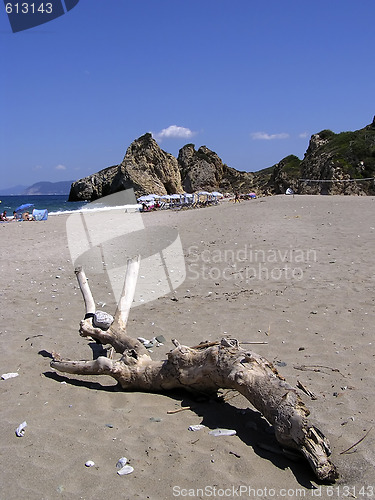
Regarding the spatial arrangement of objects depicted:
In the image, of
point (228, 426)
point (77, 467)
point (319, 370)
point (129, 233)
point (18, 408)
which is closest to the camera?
point (77, 467)

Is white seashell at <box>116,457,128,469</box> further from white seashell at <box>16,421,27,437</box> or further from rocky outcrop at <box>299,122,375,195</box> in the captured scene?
rocky outcrop at <box>299,122,375,195</box>

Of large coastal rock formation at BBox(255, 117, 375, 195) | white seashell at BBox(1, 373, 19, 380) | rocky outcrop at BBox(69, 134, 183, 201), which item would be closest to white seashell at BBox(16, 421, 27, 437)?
white seashell at BBox(1, 373, 19, 380)

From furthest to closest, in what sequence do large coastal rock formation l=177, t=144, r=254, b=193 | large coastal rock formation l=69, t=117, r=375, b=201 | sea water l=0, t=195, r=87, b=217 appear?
large coastal rock formation l=177, t=144, r=254, b=193, sea water l=0, t=195, r=87, b=217, large coastal rock formation l=69, t=117, r=375, b=201

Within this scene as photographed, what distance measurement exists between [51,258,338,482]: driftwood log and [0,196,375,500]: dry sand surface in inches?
6.2

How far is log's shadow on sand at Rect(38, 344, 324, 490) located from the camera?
2.92 m

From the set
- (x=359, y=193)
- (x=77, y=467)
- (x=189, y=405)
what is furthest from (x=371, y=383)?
(x=359, y=193)

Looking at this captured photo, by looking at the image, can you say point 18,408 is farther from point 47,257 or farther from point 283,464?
point 47,257

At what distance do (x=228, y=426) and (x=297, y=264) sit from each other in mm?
6120

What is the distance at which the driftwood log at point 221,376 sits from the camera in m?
2.80

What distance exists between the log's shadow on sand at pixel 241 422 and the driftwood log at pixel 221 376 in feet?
0.34

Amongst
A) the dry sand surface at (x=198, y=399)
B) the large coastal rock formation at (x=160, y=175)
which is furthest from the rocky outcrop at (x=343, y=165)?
the large coastal rock formation at (x=160, y=175)

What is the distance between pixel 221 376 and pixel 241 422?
0.42 metres

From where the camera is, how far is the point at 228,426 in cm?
343

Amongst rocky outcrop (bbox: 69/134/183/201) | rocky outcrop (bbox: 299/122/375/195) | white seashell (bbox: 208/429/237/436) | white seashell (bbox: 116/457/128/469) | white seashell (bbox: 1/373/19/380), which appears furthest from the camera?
rocky outcrop (bbox: 69/134/183/201)
